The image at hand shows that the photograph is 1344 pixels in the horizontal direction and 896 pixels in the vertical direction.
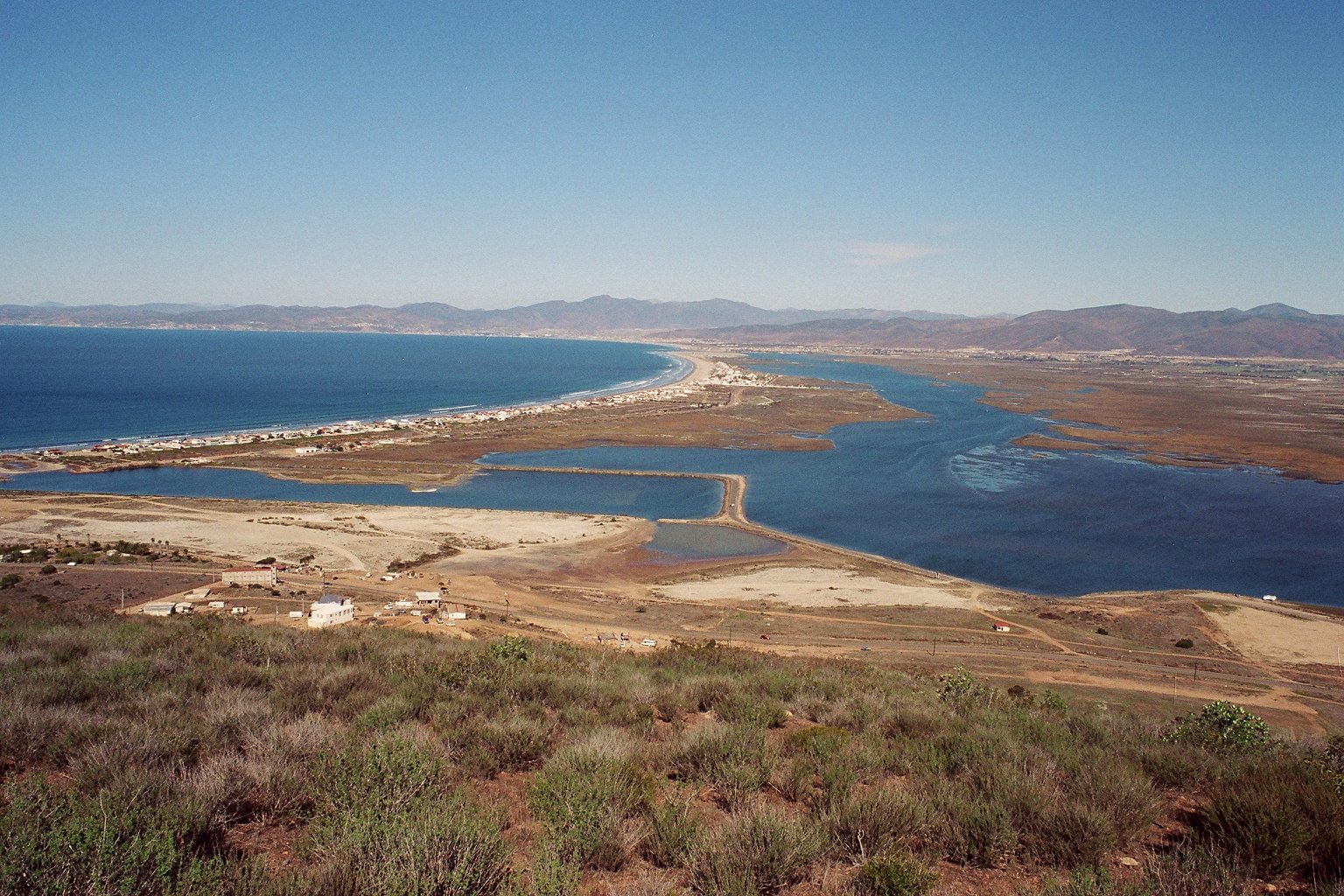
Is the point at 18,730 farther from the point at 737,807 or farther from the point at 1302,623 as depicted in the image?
the point at 1302,623

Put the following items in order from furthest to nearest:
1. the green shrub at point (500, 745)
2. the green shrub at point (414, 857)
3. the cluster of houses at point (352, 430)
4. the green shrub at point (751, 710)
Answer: the cluster of houses at point (352, 430), the green shrub at point (751, 710), the green shrub at point (500, 745), the green shrub at point (414, 857)

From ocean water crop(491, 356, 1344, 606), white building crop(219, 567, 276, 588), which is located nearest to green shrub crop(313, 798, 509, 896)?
white building crop(219, 567, 276, 588)

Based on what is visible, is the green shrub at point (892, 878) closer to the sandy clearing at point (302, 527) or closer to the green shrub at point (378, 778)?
the green shrub at point (378, 778)

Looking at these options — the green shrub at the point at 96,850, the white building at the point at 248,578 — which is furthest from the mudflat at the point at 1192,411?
the green shrub at the point at 96,850

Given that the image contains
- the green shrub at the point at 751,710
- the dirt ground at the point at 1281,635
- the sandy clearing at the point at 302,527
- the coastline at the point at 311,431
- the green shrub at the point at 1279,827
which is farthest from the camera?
the coastline at the point at 311,431

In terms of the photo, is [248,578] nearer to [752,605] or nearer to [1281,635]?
[752,605]

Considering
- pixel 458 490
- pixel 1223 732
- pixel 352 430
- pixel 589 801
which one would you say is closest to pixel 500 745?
pixel 589 801

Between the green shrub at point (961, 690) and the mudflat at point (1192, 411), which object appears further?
the mudflat at point (1192, 411)
